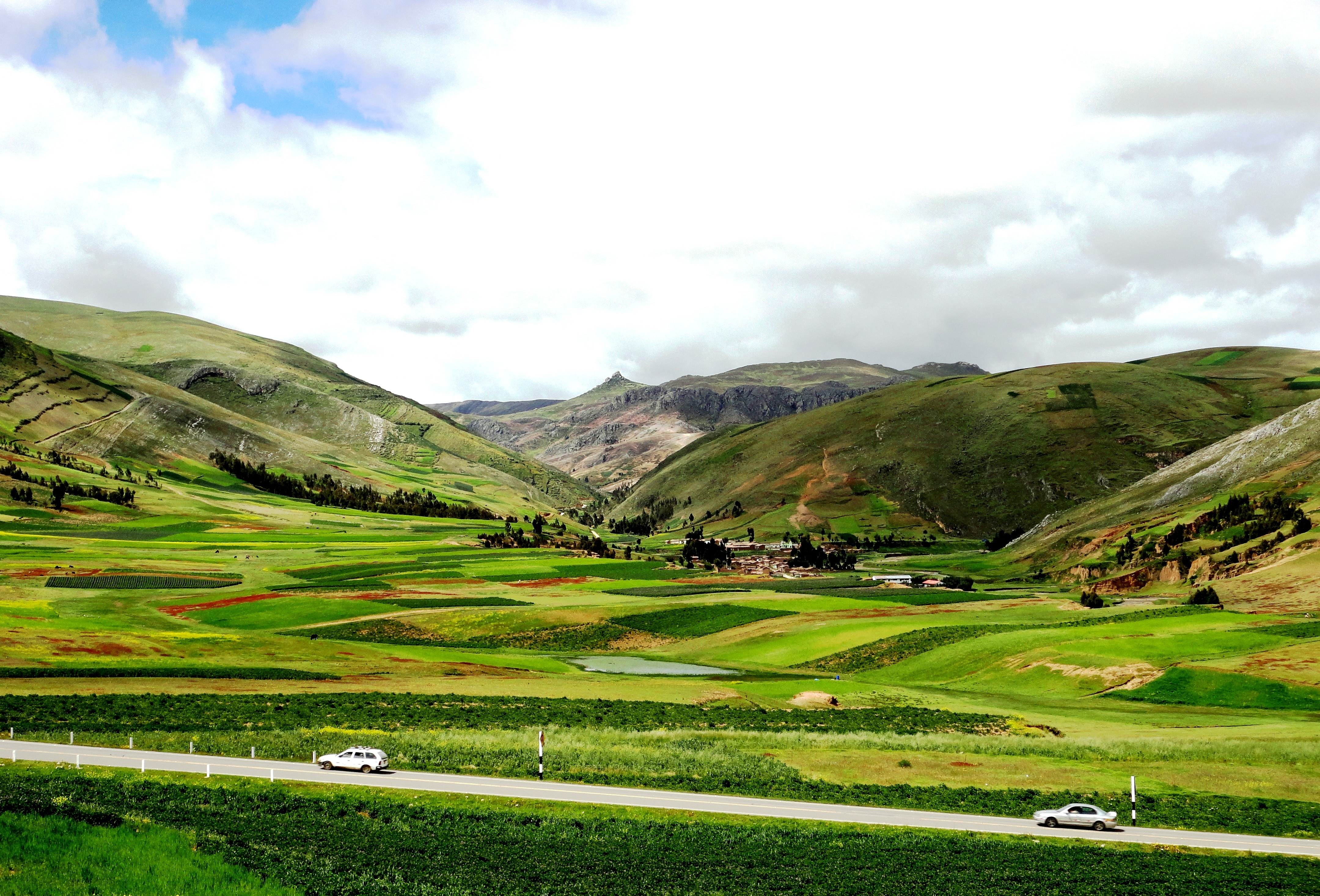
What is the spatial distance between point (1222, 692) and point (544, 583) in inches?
4022

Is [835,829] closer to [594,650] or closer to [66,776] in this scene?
[66,776]

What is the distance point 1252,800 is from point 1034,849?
14.8m

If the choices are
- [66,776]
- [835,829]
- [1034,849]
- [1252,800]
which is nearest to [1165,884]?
[1034,849]

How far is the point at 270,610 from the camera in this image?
110m

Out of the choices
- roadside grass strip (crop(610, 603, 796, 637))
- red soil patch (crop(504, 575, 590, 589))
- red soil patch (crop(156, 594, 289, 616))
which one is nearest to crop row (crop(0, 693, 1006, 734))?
roadside grass strip (crop(610, 603, 796, 637))

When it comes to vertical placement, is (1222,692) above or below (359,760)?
below

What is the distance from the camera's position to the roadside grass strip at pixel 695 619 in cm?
10594

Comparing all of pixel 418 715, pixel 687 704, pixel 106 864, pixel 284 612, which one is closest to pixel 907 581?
pixel 284 612

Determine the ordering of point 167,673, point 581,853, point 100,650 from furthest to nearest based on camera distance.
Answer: point 100,650, point 167,673, point 581,853

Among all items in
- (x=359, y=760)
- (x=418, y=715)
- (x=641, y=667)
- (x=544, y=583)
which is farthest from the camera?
(x=544, y=583)

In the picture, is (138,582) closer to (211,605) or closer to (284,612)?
(211,605)

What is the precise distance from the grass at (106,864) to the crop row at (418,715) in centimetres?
2460

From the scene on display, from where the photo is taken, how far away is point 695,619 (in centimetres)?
11075

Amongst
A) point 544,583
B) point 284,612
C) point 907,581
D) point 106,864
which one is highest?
point 106,864
